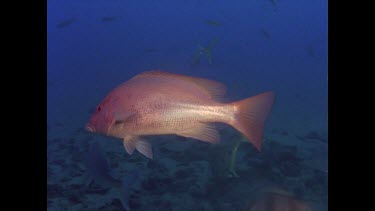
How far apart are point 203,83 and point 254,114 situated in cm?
55

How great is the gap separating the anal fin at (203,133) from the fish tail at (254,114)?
218mm

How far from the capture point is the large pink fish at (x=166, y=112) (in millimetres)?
2574

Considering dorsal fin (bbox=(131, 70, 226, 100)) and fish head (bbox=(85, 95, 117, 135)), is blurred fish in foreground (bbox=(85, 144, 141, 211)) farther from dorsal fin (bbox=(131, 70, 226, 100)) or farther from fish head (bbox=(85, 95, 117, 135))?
dorsal fin (bbox=(131, 70, 226, 100))

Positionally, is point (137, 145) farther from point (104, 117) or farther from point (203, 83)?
point (203, 83)

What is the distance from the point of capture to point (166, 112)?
261 centimetres

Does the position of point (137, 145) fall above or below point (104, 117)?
below

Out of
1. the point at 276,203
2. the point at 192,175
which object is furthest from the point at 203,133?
the point at 192,175

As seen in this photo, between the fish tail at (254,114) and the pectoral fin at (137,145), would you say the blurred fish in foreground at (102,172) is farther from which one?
the fish tail at (254,114)

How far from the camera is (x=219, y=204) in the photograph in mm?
4355

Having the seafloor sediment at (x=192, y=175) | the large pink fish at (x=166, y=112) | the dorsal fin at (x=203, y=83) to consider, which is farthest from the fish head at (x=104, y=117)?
the seafloor sediment at (x=192, y=175)
